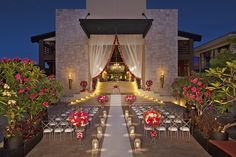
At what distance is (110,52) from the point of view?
22.3 metres

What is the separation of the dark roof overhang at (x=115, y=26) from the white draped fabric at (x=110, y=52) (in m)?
0.82

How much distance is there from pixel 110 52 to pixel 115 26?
3076mm

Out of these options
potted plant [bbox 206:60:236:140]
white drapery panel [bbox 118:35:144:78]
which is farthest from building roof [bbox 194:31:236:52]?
potted plant [bbox 206:60:236:140]

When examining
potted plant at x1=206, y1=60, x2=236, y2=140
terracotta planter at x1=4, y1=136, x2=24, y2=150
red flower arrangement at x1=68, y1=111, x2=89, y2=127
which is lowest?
terracotta planter at x1=4, y1=136, x2=24, y2=150

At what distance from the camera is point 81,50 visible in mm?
22828

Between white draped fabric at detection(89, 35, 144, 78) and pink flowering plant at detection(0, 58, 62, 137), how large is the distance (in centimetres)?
1326

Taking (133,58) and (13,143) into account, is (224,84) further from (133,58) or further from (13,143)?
(133,58)

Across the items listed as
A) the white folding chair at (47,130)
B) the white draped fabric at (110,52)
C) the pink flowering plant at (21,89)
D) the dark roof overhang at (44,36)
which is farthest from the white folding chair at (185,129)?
→ the dark roof overhang at (44,36)

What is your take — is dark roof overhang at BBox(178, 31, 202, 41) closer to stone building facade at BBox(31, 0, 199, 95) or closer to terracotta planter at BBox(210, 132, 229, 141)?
stone building facade at BBox(31, 0, 199, 95)

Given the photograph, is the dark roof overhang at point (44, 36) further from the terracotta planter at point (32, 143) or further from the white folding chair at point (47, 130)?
the terracotta planter at point (32, 143)

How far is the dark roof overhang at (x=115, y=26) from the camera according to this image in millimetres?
18531

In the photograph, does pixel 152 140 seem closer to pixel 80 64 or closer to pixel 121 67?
pixel 80 64

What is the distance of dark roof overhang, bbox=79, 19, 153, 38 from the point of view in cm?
1853

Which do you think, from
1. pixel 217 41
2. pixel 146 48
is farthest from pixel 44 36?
pixel 217 41
